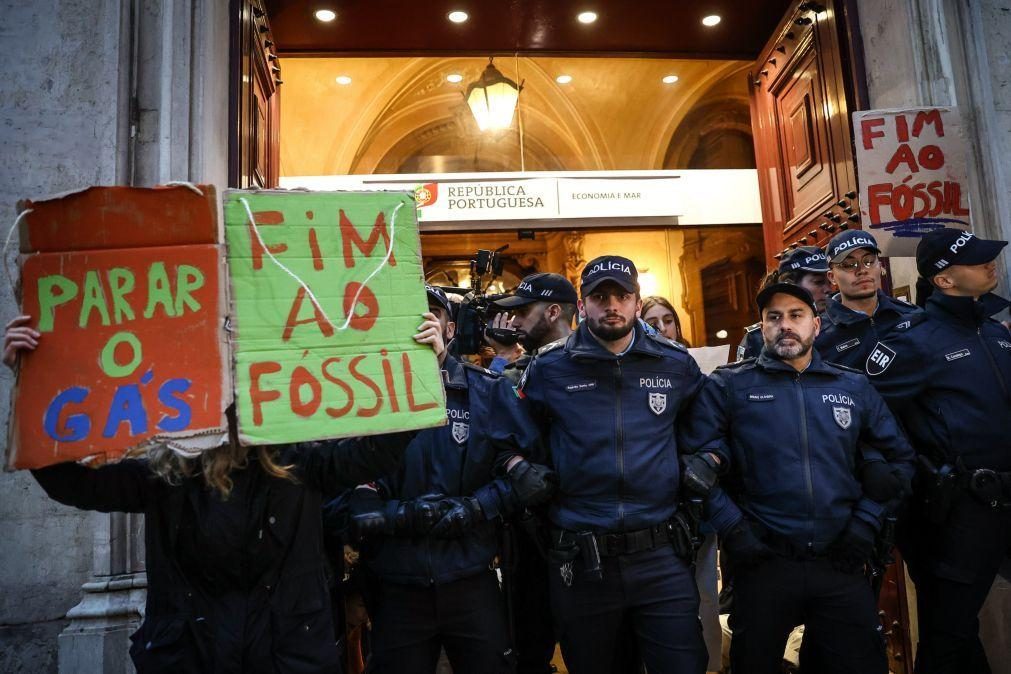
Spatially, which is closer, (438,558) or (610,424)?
(438,558)

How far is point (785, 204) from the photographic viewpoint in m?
5.98

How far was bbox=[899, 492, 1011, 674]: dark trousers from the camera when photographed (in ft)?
9.54

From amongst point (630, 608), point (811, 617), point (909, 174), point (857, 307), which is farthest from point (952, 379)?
point (630, 608)

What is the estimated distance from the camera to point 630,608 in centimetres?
269

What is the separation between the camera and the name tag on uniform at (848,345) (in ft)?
11.1

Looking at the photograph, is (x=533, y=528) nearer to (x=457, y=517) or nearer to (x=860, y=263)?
(x=457, y=517)

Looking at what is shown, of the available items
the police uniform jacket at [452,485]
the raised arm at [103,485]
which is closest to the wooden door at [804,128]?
the police uniform jacket at [452,485]

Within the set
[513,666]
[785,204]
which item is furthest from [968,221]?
[513,666]

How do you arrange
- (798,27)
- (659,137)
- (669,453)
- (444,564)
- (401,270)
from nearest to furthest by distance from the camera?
1. (401,270)
2. (444,564)
3. (669,453)
4. (798,27)
5. (659,137)

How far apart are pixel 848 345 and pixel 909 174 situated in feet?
4.43

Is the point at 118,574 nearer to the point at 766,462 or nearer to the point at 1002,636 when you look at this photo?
the point at 766,462

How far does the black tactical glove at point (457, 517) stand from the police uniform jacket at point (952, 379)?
6.54ft

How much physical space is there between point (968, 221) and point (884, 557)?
7.65 ft

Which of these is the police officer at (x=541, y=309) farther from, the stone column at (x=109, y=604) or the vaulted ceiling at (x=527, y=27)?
the vaulted ceiling at (x=527, y=27)
